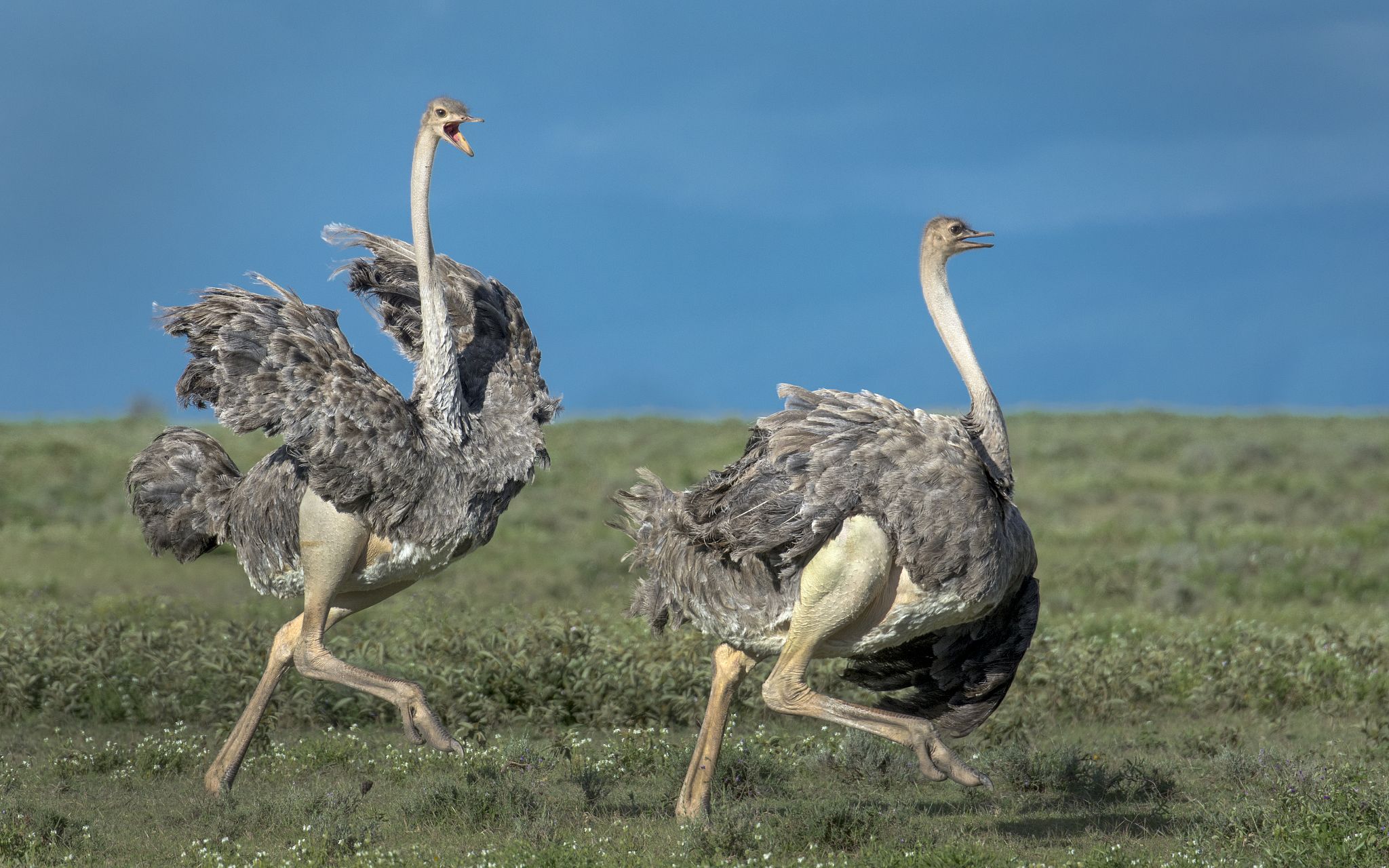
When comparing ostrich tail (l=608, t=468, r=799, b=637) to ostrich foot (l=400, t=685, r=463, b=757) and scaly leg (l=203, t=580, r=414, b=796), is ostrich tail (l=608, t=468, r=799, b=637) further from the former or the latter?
scaly leg (l=203, t=580, r=414, b=796)

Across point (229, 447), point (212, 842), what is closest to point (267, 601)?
point (212, 842)

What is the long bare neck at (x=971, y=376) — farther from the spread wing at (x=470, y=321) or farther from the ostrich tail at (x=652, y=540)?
the spread wing at (x=470, y=321)

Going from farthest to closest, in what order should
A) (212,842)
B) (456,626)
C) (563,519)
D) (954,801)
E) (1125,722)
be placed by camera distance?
(563,519) → (456,626) → (1125,722) → (954,801) → (212,842)

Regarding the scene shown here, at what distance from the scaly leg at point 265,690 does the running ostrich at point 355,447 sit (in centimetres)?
1

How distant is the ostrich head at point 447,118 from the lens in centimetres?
838

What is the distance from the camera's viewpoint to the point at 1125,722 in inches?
428

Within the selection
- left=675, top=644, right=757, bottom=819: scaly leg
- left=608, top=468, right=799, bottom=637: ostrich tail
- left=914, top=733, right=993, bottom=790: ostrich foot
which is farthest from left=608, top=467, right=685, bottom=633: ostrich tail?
left=914, top=733, right=993, bottom=790: ostrich foot

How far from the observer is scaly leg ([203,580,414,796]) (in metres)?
8.14

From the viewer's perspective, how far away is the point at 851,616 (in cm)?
687

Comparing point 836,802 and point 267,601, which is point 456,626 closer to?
point 267,601

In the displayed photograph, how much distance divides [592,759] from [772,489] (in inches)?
116

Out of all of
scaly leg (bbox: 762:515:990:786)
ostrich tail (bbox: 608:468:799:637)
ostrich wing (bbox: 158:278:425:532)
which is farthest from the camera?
ostrich wing (bbox: 158:278:425:532)

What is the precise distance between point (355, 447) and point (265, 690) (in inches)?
64.8

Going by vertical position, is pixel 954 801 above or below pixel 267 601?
below
